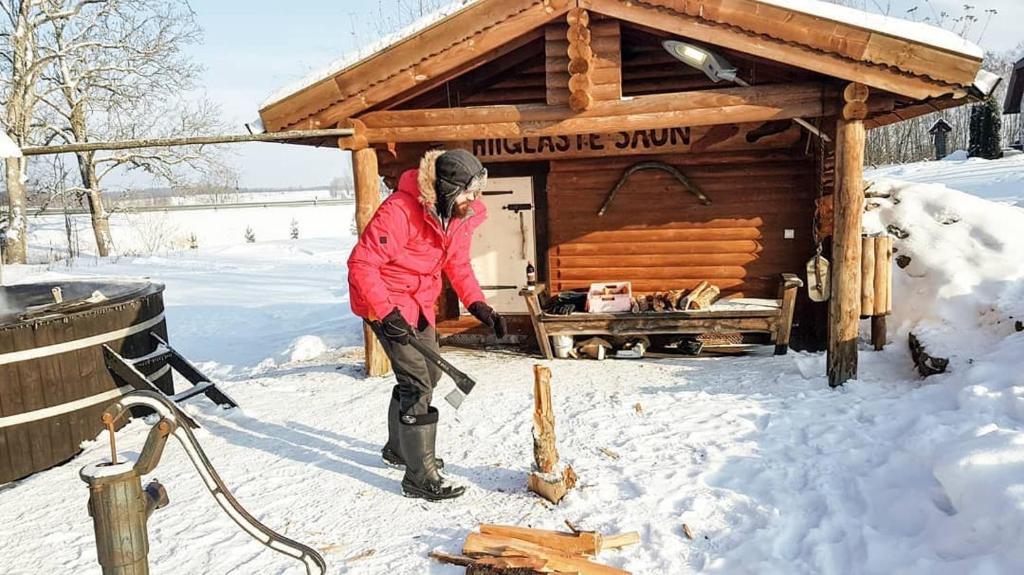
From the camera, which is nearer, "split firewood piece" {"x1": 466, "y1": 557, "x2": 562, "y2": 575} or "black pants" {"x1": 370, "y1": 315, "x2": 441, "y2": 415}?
"split firewood piece" {"x1": 466, "y1": 557, "x2": 562, "y2": 575}

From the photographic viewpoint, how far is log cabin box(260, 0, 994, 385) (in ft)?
18.7

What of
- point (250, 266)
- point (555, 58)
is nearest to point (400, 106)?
point (555, 58)

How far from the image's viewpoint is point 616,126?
20.6ft

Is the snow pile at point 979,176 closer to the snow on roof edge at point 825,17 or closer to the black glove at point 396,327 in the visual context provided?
the snow on roof edge at point 825,17

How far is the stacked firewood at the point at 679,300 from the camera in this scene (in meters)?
7.65

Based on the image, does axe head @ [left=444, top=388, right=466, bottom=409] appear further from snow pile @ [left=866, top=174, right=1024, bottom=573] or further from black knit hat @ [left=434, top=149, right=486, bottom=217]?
snow pile @ [left=866, top=174, right=1024, bottom=573]

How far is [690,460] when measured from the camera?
4.41 m

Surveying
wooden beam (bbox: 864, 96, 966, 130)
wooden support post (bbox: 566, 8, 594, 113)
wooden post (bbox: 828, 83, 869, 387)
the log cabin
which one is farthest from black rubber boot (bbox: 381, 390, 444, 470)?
wooden beam (bbox: 864, 96, 966, 130)

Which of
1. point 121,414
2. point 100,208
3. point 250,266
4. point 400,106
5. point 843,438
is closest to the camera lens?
point 121,414

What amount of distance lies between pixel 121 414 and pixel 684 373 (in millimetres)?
5575

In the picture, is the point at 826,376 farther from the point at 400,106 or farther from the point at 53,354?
the point at 53,354

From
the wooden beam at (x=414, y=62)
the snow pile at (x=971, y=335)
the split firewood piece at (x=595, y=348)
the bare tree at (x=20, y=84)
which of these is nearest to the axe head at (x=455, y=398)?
the snow pile at (x=971, y=335)

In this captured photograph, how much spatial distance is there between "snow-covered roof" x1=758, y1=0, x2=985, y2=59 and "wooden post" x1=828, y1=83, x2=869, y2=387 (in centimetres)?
59

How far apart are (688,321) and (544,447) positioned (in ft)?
12.6
